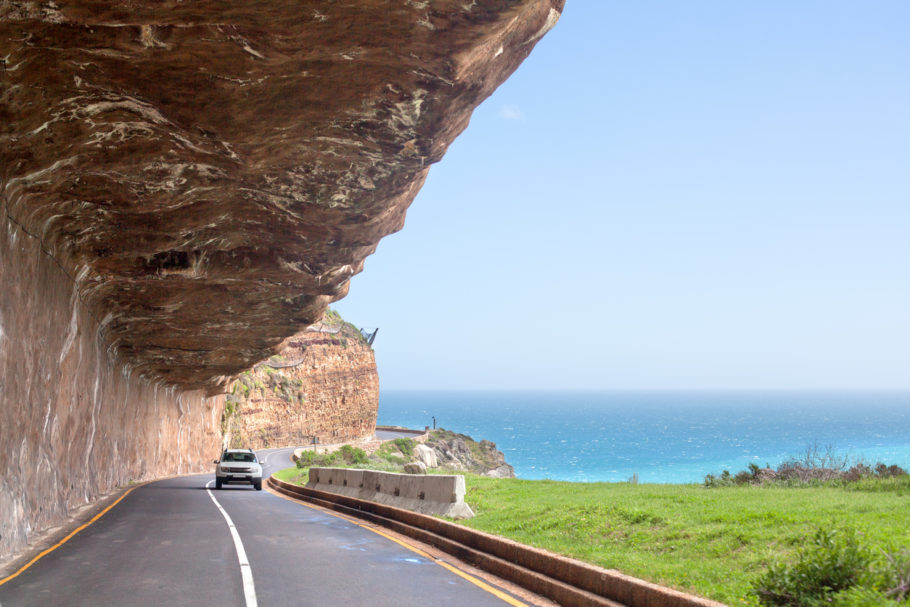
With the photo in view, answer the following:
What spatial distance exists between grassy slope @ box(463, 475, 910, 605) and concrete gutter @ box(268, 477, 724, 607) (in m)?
0.29

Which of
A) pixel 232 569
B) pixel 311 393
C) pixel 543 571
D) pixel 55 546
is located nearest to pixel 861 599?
pixel 543 571

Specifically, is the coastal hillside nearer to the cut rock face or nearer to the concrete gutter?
the cut rock face

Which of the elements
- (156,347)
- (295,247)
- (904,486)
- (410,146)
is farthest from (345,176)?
(156,347)

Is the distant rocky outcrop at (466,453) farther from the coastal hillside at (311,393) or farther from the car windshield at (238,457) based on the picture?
the car windshield at (238,457)

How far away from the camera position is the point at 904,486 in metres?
12.5

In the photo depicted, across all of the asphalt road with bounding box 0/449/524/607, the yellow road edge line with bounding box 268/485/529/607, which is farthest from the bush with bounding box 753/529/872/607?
the asphalt road with bounding box 0/449/524/607

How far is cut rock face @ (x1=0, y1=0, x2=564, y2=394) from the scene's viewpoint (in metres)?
8.22

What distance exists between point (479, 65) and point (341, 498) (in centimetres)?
1459

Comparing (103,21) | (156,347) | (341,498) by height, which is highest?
(103,21)

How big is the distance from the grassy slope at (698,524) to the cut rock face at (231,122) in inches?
249

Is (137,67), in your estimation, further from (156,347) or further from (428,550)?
(156,347)

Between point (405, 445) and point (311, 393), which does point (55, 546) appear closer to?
point (405, 445)

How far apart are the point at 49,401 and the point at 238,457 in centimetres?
1558

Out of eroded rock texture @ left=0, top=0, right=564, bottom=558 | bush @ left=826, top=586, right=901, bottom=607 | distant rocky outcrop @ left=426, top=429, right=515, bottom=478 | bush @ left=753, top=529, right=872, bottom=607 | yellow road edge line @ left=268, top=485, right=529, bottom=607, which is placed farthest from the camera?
distant rocky outcrop @ left=426, top=429, right=515, bottom=478
